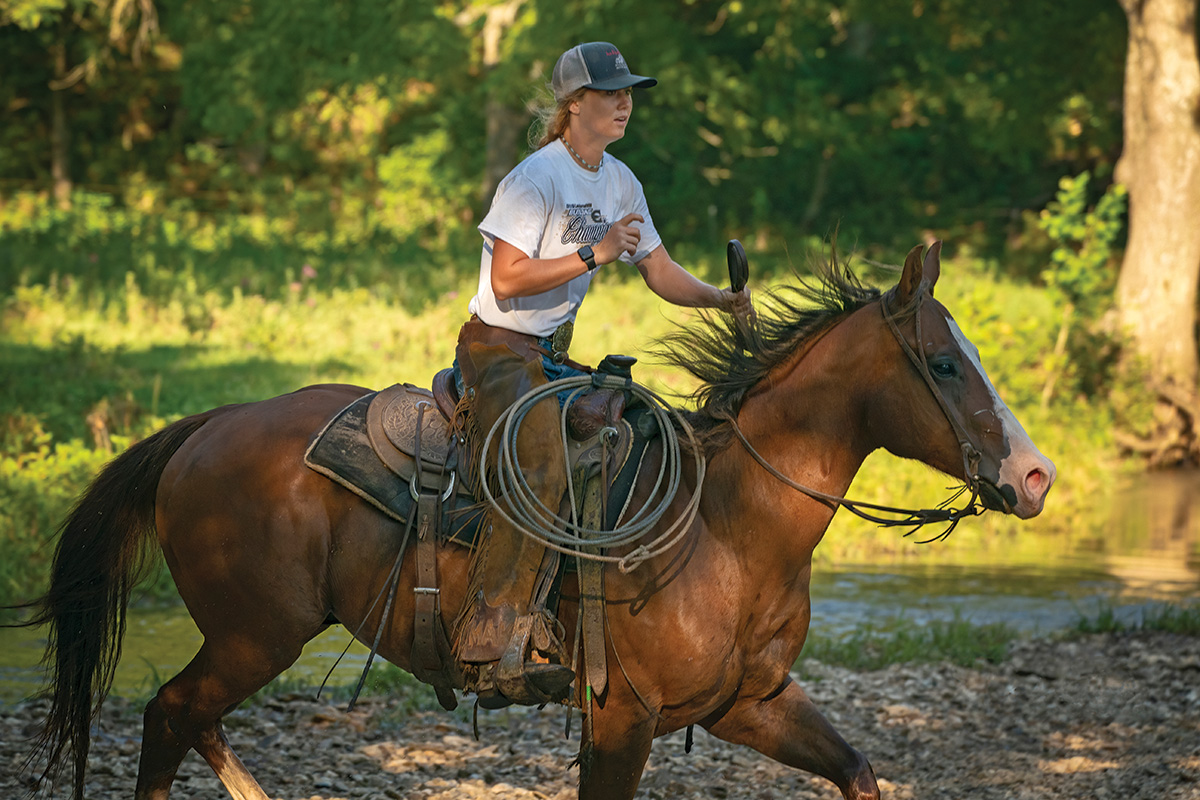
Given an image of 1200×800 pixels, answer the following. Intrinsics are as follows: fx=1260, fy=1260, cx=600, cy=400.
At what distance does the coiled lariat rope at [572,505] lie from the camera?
4160mm

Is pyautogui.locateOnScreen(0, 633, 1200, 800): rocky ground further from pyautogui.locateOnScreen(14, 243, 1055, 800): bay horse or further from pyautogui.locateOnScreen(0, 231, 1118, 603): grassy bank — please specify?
pyautogui.locateOnScreen(0, 231, 1118, 603): grassy bank

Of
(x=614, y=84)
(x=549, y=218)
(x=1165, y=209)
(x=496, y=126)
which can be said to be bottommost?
(x=549, y=218)

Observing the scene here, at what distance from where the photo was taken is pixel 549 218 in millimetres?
4355

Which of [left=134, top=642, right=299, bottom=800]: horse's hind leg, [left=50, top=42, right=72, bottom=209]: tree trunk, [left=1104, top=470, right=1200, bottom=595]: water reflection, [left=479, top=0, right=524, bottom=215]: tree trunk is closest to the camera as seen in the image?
[left=134, top=642, right=299, bottom=800]: horse's hind leg

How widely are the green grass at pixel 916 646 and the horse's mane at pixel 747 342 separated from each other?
3.44 metres

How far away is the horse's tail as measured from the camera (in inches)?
195

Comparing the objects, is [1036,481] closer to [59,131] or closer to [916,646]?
[916,646]

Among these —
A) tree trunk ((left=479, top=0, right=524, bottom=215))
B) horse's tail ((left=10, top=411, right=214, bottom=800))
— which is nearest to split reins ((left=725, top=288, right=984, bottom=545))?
horse's tail ((left=10, top=411, right=214, bottom=800))

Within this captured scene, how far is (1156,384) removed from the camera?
51.7 feet

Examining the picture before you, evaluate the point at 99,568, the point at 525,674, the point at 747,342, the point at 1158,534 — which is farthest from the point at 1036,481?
the point at 1158,534

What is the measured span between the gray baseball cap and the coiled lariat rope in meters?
1.02

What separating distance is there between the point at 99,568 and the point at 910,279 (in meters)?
3.29

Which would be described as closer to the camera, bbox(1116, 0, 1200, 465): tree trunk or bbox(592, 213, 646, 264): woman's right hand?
bbox(592, 213, 646, 264): woman's right hand

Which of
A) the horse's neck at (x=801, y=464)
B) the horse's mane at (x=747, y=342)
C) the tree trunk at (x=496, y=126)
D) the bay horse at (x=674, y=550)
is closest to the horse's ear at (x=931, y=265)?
the bay horse at (x=674, y=550)
